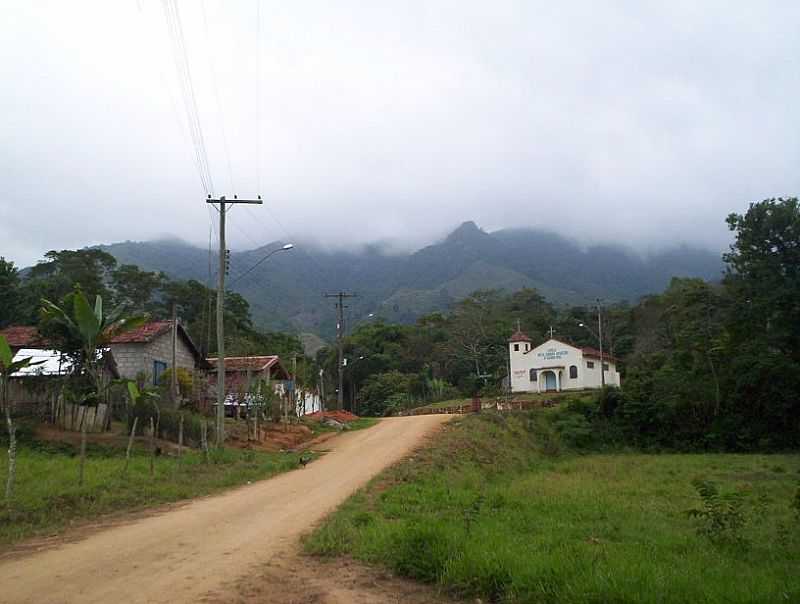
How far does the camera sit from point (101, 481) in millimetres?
14180

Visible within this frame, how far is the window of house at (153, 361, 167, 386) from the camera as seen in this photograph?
1214 inches

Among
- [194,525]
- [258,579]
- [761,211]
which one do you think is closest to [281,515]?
[194,525]

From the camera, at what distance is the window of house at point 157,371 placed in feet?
101

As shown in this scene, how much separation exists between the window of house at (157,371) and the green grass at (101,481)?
10.7m

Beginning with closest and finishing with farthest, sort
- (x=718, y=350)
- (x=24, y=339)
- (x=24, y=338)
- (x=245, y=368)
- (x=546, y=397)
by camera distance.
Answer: (x=24, y=339), (x=24, y=338), (x=245, y=368), (x=718, y=350), (x=546, y=397)

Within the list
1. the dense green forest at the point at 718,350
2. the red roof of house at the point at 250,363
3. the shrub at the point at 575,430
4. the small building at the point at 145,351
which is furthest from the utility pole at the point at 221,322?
the shrub at the point at 575,430

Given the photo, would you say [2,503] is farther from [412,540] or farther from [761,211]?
[761,211]

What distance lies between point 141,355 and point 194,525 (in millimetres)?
20749

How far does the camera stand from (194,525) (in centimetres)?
1103

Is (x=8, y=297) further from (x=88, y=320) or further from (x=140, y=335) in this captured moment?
(x=88, y=320)

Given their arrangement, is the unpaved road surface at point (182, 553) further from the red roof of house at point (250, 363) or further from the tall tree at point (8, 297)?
the tall tree at point (8, 297)

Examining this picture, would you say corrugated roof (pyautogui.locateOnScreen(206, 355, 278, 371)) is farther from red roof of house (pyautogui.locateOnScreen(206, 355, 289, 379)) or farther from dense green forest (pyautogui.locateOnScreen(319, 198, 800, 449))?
dense green forest (pyautogui.locateOnScreen(319, 198, 800, 449))

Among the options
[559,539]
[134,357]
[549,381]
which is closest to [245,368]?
[134,357]

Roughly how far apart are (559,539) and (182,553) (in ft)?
16.8
